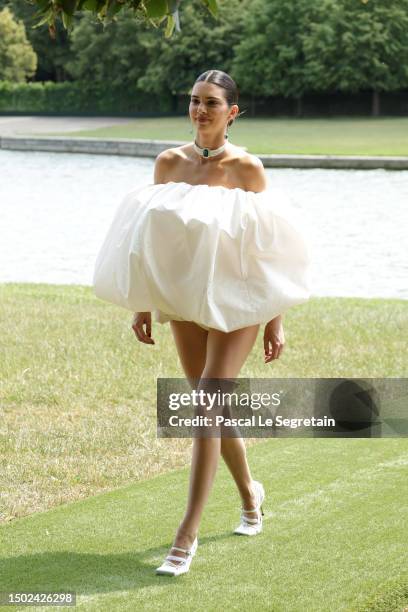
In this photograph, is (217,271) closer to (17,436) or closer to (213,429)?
(213,429)

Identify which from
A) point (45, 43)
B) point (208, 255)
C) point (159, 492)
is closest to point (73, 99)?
point (45, 43)

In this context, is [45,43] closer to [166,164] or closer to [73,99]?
[73,99]

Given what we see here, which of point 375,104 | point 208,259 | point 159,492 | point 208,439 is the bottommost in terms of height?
point 375,104

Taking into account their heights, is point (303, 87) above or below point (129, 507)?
below

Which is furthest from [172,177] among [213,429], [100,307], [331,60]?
[331,60]

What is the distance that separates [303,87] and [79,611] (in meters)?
51.0

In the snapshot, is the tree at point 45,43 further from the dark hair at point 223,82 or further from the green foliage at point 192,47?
the dark hair at point 223,82

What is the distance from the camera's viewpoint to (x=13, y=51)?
2286 inches

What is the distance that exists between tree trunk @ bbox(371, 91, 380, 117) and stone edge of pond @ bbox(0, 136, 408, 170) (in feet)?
58.6

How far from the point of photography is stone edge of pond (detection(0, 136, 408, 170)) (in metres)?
30.0

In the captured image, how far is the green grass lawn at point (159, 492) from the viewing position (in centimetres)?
392

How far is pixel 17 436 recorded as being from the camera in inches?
252

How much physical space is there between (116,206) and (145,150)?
589 inches

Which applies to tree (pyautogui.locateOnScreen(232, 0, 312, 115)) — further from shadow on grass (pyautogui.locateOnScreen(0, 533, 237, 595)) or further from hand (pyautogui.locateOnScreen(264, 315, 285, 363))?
shadow on grass (pyautogui.locateOnScreen(0, 533, 237, 595))
